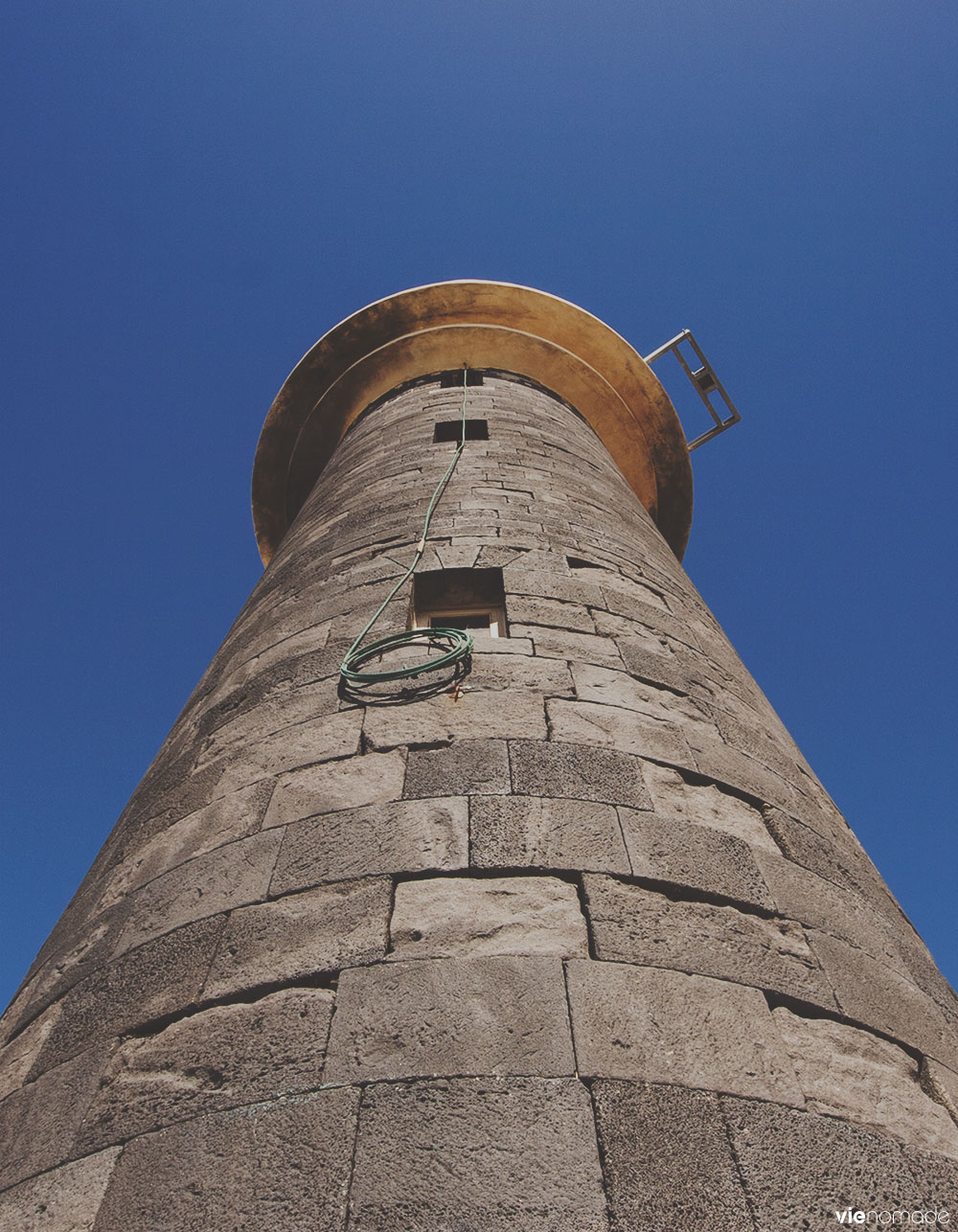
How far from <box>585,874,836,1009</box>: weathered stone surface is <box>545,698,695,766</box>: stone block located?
1.77ft

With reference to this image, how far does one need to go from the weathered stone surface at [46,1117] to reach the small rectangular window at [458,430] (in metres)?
4.42

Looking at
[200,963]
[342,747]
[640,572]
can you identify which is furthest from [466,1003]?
[640,572]

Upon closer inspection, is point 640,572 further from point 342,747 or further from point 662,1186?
point 662,1186

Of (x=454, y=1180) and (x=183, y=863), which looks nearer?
(x=454, y=1180)

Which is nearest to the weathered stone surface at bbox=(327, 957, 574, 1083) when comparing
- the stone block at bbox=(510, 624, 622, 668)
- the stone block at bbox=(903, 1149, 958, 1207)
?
the stone block at bbox=(903, 1149, 958, 1207)

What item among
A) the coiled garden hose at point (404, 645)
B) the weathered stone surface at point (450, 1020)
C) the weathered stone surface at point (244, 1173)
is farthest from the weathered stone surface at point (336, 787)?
the weathered stone surface at point (244, 1173)

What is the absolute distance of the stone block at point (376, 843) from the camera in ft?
6.36

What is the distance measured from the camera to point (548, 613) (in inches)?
122

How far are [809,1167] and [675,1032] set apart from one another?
0.29m

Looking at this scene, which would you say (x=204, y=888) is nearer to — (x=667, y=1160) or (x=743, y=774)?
(x=667, y=1160)

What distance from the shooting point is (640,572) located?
3945 millimetres

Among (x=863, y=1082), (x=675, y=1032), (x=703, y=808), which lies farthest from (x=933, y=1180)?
(x=703, y=808)

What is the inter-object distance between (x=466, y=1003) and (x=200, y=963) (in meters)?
0.64

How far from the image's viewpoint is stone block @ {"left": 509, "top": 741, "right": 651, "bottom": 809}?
2.15m
